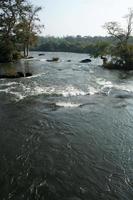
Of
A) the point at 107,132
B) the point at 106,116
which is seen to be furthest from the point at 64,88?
the point at 107,132

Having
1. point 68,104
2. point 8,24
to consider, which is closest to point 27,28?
point 8,24

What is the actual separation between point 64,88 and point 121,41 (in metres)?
31.0

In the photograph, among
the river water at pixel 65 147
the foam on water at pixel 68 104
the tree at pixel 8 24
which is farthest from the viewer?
the tree at pixel 8 24

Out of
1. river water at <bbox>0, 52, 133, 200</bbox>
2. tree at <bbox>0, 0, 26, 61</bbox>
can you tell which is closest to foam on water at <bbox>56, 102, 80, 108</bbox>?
river water at <bbox>0, 52, 133, 200</bbox>

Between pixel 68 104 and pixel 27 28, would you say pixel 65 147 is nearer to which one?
pixel 68 104

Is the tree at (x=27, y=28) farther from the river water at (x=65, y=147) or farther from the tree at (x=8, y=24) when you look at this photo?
the river water at (x=65, y=147)

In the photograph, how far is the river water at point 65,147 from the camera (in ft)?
29.8

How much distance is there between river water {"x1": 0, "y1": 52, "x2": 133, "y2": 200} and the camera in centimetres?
908

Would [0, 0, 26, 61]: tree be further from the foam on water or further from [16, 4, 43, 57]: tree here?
the foam on water

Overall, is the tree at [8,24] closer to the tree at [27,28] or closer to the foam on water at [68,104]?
the tree at [27,28]

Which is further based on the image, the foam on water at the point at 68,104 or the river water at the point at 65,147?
the foam on water at the point at 68,104

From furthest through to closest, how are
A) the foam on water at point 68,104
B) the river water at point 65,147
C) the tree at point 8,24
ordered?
the tree at point 8,24 → the foam on water at point 68,104 → the river water at point 65,147

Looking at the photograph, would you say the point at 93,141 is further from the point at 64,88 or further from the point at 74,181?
the point at 64,88

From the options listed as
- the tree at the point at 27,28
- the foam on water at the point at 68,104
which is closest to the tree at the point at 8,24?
the tree at the point at 27,28
